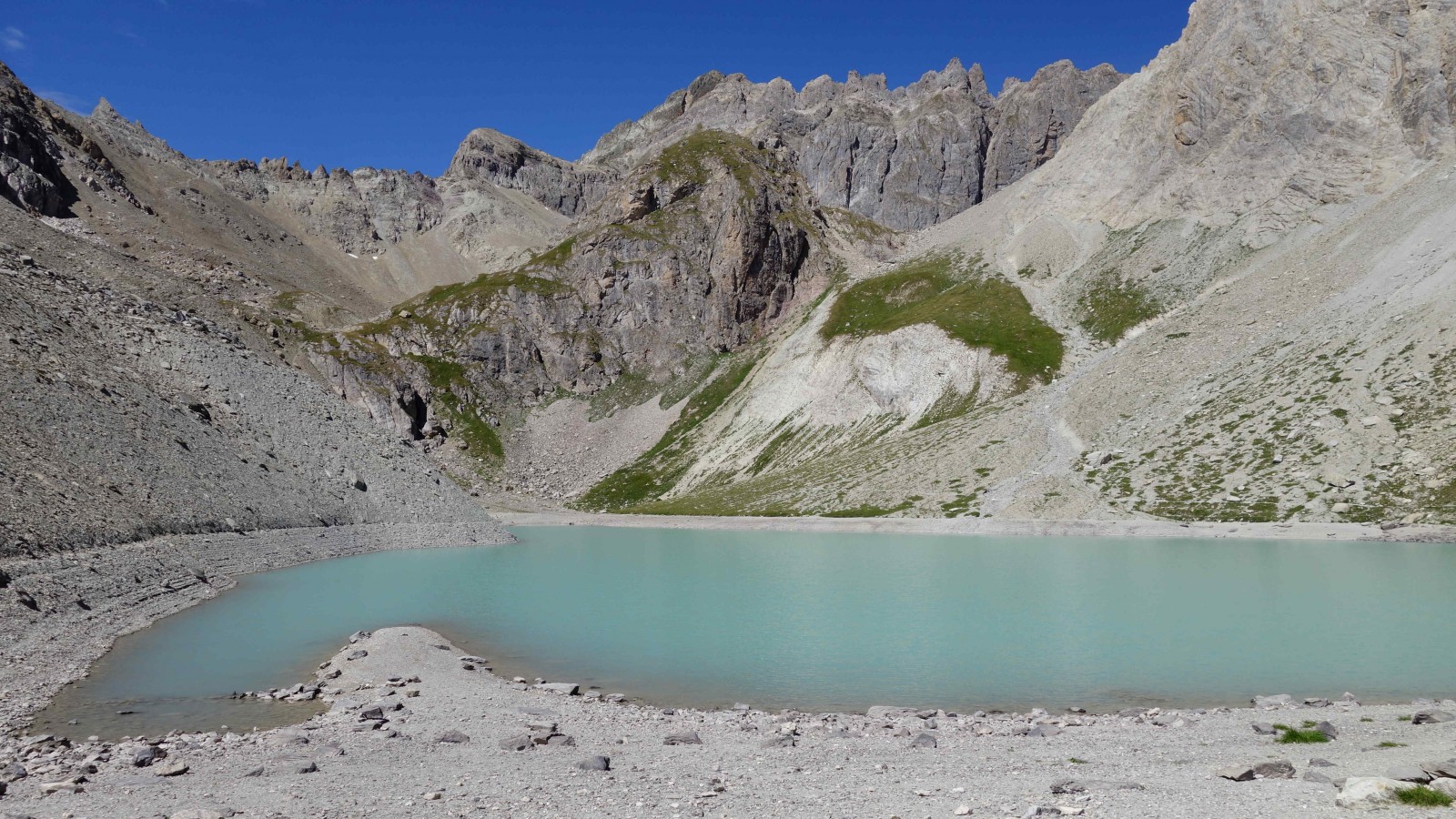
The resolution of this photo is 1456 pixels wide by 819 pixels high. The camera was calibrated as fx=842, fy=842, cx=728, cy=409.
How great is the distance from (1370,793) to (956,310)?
122m

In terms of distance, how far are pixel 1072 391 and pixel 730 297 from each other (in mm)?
85601

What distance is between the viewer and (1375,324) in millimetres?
76188

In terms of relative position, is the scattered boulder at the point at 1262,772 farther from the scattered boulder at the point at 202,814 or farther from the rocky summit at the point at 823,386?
the scattered boulder at the point at 202,814

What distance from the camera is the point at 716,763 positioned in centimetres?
1659

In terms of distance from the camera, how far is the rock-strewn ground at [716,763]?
13062 millimetres

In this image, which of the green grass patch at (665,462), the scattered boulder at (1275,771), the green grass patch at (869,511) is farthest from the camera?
the green grass patch at (665,462)

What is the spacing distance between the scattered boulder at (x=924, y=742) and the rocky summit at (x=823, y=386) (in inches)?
9.7

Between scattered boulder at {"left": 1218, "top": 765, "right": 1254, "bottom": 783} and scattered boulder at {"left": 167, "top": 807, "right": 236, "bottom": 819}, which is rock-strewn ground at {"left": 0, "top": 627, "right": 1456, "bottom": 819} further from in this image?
scattered boulder at {"left": 1218, "top": 765, "right": 1254, "bottom": 783}

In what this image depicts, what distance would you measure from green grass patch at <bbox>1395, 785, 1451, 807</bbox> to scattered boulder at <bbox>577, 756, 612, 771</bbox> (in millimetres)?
12358

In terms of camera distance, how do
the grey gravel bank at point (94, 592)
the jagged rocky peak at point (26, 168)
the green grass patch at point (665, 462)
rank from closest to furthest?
1. the grey gravel bank at point (94, 592)
2. the green grass patch at point (665, 462)
3. the jagged rocky peak at point (26, 168)

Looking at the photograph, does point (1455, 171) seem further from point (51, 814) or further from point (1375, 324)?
point (51, 814)

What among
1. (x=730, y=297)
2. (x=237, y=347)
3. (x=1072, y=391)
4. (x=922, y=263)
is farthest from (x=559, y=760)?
(x=730, y=297)

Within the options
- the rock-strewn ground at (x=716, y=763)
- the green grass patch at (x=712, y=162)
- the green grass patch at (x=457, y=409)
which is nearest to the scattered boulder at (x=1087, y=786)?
the rock-strewn ground at (x=716, y=763)

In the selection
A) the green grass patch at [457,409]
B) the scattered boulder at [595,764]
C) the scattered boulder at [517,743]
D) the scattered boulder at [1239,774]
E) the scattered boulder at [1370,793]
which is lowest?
the scattered boulder at [517,743]
